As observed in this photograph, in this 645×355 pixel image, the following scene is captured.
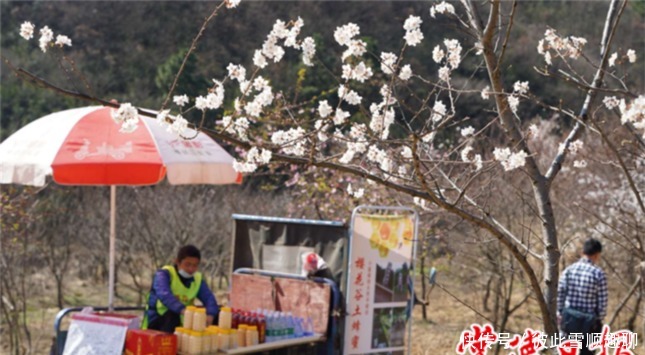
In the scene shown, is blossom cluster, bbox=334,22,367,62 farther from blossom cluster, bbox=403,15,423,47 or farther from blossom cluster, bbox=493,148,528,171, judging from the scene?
blossom cluster, bbox=493,148,528,171

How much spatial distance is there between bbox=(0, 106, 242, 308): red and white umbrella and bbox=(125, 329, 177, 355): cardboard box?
1141 millimetres

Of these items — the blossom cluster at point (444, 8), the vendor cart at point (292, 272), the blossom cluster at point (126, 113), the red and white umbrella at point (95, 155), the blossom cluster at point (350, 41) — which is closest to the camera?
the blossom cluster at point (126, 113)

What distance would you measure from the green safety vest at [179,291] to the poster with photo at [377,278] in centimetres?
114

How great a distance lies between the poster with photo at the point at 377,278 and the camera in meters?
7.04

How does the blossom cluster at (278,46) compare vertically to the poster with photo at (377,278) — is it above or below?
above

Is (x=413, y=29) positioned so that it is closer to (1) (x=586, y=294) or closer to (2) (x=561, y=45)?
(2) (x=561, y=45)

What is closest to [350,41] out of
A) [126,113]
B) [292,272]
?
[126,113]

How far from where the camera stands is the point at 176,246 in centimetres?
1492

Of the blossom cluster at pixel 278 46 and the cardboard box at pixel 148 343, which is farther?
the cardboard box at pixel 148 343

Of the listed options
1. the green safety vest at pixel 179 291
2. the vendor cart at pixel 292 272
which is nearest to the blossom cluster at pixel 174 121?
the green safety vest at pixel 179 291

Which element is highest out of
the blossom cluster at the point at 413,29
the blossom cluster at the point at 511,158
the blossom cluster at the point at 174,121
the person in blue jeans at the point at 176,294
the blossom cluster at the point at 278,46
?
the blossom cluster at the point at 413,29

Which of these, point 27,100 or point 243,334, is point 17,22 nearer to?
point 27,100

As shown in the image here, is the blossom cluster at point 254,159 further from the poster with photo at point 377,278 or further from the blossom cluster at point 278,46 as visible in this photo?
the poster with photo at point 377,278

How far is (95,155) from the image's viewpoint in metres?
6.35
